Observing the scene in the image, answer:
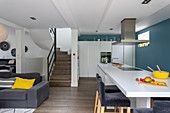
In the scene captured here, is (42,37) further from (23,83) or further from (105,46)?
(105,46)

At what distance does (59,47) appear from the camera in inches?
318

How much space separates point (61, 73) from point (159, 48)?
14.8 feet

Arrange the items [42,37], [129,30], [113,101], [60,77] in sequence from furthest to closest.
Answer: [42,37], [60,77], [129,30], [113,101]

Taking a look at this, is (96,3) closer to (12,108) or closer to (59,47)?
(12,108)

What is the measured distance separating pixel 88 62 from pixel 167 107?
18.9ft

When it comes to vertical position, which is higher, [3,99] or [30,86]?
[30,86]

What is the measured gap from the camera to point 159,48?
4.55 m

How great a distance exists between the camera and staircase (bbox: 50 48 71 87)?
16.6 ft

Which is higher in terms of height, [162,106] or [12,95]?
[162,106]

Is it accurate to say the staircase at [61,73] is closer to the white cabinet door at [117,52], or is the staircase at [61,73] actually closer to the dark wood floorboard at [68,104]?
the dark wood floorboard at [68,104]

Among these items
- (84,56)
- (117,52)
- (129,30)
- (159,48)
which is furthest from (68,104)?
(117,52)

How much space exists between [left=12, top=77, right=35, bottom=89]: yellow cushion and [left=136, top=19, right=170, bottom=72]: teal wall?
4.68 metres

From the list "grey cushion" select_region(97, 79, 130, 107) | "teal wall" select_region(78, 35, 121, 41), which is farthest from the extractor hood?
"teal wall" select_region(78, 35, 121, 41)

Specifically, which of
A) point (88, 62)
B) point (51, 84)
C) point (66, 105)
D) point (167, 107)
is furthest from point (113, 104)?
point (88, 62)
